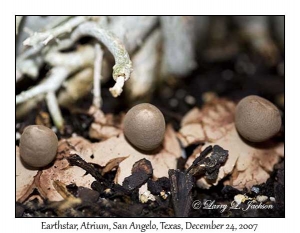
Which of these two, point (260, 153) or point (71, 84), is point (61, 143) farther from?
point (260, 153)

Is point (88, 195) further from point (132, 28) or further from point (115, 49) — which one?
point (132, 28)

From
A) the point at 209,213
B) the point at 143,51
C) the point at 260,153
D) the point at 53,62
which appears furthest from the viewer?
the point at 143,51

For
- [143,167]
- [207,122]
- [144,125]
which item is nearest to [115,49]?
[144,125]

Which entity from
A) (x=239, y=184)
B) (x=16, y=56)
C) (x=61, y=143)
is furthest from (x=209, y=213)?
(x=16, y=56)

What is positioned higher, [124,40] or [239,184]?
[124,40]

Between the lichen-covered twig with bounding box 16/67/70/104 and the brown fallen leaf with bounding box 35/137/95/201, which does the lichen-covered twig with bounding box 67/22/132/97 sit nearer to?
the lichen-covered twig with bounding box 16/67/70/104

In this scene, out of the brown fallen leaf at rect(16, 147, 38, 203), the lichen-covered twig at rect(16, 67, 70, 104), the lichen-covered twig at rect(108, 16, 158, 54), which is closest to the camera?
the brown fallen leaf at rect(16, 147, 38, 203)

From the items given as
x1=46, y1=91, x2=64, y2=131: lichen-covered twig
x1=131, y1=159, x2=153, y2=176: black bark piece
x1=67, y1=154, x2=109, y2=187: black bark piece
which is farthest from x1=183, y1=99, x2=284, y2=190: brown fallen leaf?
x1=46, y1=91, x2=64, y2=131: lichen-covered twig
